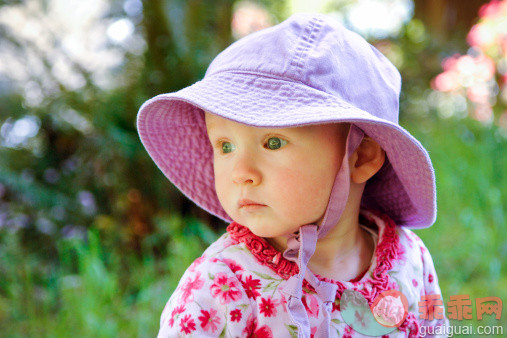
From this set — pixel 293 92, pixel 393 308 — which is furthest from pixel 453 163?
pixel 293 92

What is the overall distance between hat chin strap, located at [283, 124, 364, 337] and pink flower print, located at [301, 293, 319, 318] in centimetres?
2

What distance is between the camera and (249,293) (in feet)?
4.13

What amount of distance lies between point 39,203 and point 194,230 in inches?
37.4

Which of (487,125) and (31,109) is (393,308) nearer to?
(31,109)

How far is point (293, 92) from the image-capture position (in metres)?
1.21

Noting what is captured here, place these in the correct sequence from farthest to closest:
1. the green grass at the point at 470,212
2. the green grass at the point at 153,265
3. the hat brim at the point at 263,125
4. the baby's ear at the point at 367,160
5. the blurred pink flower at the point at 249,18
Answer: the blurred pink flower at the point at 249,18 < the green grass at the point at 470,212 < the green grass at the point at 153,265 < the baby's ear at the point at 367,160 < the hat brim at the point at 263,125

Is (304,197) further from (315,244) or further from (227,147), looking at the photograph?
(227,147)

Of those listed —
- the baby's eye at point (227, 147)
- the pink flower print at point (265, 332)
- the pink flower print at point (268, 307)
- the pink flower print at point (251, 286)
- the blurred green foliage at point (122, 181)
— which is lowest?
the blurred green foliage at point (122, 181)

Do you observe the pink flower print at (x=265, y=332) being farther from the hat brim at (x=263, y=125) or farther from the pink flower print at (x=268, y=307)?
the hat brim at (x=263, y=125)

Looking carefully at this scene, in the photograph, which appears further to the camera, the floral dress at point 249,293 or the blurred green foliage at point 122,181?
the blurred green foliage at point 122,181

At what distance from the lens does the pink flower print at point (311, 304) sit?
1.27m

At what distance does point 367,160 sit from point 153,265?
1950 millimetres

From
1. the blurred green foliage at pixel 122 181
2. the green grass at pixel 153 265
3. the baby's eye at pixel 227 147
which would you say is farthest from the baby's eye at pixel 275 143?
the blurred green foliage at pixel 122 181

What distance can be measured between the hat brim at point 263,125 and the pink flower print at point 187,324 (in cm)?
44
